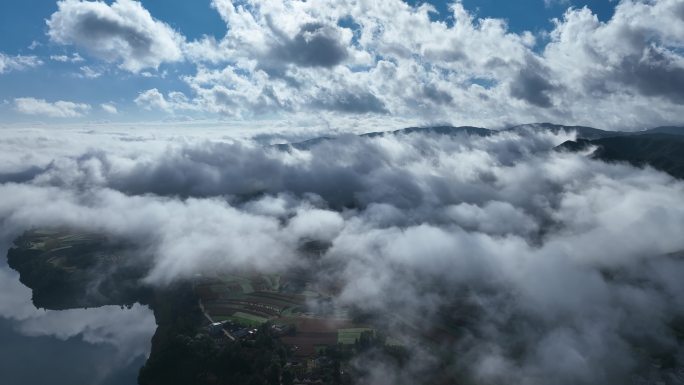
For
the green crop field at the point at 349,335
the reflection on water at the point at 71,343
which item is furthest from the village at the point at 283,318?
the reflection on water at the point at 71,343

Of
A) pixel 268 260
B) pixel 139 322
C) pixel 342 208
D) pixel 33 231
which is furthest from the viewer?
pixel 342 208

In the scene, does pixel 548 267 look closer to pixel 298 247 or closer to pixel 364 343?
pixel 364 343

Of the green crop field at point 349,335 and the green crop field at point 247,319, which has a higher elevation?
the green crop field at point 349,335

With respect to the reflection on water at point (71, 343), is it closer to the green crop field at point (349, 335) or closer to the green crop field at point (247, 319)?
the green crop field at point (247, 319)

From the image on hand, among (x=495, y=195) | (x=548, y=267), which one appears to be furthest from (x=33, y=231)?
(x=495, y=195)

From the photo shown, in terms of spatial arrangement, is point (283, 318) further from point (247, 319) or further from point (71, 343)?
point (71, 343)

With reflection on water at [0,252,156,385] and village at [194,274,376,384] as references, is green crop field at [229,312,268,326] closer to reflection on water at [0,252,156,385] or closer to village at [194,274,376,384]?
village at [194,274,376,384]

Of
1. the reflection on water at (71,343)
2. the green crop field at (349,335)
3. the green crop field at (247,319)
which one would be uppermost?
the green crop field at (349,335)

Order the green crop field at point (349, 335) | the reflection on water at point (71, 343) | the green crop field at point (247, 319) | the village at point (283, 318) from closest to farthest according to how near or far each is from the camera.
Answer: the village at point (283, 318)
the green crop field at point (349, 335)
the reflection on water at point (71, 343)
the green crop field at point (247, 319)
